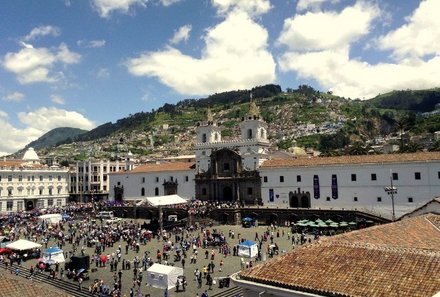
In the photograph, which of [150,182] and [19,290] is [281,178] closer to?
[150,182]

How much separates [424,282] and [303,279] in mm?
3259

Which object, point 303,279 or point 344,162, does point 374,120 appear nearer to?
point 344,162

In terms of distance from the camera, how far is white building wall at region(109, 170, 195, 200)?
66.8 metres

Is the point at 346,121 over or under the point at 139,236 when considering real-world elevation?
over

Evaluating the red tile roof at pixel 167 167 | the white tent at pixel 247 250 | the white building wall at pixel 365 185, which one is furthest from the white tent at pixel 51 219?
the white tent at pixel 247 250

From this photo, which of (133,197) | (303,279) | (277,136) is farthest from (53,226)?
(277,136)

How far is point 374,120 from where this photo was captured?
586ft

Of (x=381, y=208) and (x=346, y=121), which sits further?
(x=346, y=121)

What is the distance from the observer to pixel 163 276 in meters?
26.1

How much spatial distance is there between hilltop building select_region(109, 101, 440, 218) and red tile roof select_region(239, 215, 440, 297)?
29188 millimetres

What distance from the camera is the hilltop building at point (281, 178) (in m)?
47.5

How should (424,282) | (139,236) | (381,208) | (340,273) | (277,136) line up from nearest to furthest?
1. (424,282)
2. (340,273)
3. (139,236)
4. (381,208)
5. (277,136)

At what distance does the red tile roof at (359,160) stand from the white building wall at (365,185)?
505 mm

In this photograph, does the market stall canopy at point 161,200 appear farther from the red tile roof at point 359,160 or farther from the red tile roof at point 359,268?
the red tile roof at point 359,268
